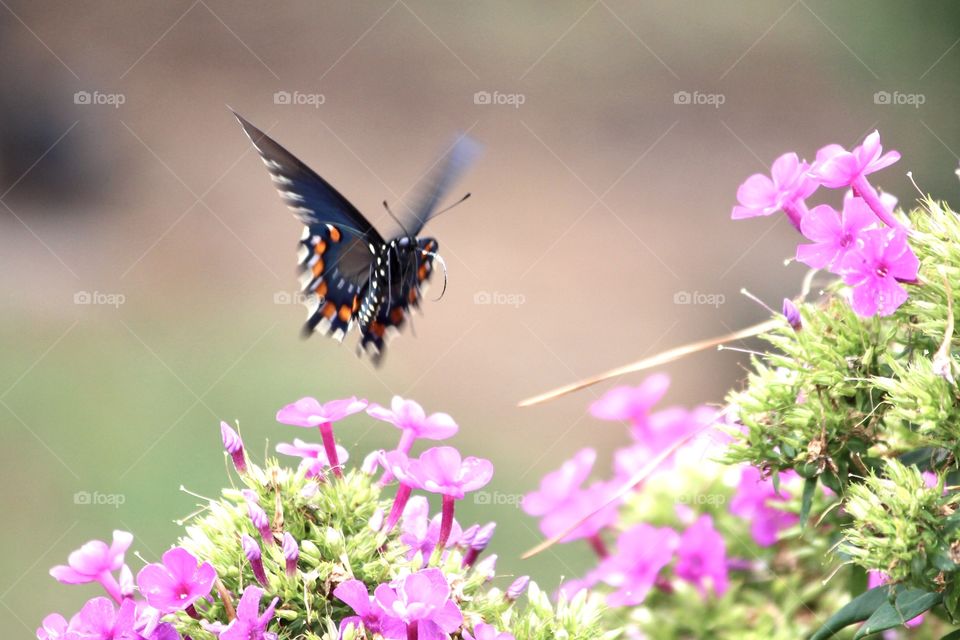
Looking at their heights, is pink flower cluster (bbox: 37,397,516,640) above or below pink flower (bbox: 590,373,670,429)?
below

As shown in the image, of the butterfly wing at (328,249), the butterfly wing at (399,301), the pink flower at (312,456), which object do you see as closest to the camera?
the pink flower at (312,456)

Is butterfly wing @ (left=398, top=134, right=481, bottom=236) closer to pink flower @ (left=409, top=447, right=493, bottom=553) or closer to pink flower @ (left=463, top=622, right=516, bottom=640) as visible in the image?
pink flower @ (left=409, top=447, right=493, bottom=553)

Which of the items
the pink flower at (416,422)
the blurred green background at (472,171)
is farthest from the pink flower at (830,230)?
the blurred green background at (472,171)

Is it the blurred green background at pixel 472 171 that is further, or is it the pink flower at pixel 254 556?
the blurred green background at pixel 472 171

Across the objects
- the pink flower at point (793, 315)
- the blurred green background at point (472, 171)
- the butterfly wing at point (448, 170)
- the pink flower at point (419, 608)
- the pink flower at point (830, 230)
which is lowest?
the pink flower at point (419, 608)

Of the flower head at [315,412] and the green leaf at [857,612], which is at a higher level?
the flower head at [315,412]

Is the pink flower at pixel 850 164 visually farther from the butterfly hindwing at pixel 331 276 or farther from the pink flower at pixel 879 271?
the butterfly hindwing at pixel 331 276

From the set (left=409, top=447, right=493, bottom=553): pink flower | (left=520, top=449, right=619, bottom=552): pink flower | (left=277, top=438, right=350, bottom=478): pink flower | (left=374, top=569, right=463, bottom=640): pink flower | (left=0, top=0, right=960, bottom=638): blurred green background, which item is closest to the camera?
(left=374, top=569, right=463, bottom=640): pink flower

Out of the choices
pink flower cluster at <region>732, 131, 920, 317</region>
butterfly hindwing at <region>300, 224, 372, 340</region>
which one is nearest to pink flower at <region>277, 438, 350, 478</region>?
pink flower cluster at <region>732, 131, 920, 317</region>
